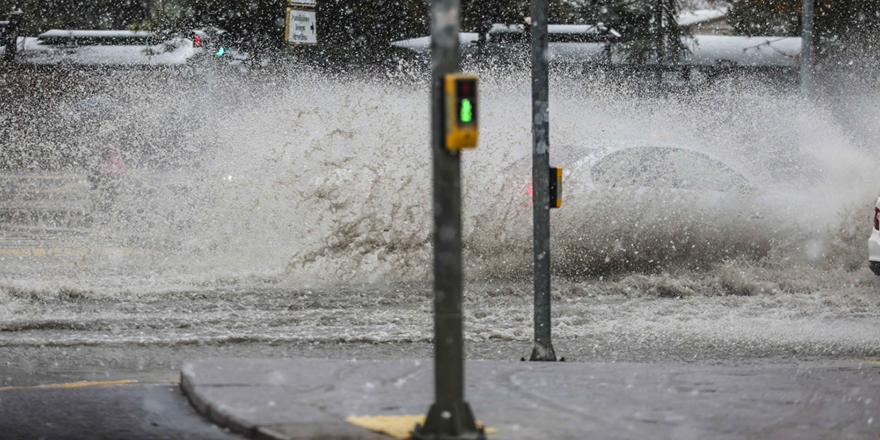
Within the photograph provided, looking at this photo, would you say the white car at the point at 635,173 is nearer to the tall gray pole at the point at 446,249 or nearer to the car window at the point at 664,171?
the car window at the point at 664,171

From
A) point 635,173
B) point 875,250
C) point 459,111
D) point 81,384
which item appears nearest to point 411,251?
point 635,173

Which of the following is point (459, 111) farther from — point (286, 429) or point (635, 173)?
point (635, 173)

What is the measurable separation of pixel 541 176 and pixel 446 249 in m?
2.52

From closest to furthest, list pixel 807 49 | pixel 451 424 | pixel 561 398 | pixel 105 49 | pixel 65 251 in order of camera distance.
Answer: pixel 451 424 → pixel 561 398 → pixel 65 251 → pixel 807 49 → pixel 105 49

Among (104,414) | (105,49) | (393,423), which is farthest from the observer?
(105,49)

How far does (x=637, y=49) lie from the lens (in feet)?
82.9

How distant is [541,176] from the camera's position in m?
7.11

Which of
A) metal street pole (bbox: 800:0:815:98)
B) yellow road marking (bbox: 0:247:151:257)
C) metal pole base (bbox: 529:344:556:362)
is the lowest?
yellow road marking (bbox: 0:247:151:257)

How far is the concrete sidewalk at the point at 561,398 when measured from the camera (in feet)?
17.6

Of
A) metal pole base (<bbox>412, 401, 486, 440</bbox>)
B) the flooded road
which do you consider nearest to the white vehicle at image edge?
the flooded road

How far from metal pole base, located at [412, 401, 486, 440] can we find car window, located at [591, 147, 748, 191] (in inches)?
281

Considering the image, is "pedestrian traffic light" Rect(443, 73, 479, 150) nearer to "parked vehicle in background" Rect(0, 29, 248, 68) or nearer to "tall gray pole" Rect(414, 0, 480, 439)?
"tall gray pole" Rect(414, 0, 480, 439)

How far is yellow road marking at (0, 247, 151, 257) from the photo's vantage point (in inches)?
496

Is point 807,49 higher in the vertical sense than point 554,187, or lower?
higher
